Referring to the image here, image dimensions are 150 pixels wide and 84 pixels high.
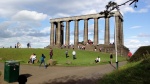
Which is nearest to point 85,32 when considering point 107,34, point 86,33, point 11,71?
point 86,33

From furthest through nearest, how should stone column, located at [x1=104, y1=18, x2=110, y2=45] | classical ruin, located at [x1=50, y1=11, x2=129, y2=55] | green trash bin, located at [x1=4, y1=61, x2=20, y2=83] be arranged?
stone column, located at [x1=104, y1=18, x2=110, y2=45], classical ruin, located at [x1=50, y1=11, x2=129, y2=55], green trash bin, located at [x1=4, y1=61, x2=20, y2=83]

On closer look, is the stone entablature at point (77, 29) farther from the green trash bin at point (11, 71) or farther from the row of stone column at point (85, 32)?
the green trash bin at point (11, 71)

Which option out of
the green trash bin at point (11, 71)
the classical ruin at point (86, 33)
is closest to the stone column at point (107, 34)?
the classical ruin at point (86, 33)

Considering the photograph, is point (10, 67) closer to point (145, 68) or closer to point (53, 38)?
point (145, 68)

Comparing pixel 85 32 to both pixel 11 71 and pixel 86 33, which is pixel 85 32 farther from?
pixel 11 71

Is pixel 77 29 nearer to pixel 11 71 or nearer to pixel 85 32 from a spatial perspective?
pixel 85 32

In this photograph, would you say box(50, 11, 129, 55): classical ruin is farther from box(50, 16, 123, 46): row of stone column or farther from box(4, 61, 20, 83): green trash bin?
box(4, 61, 20, 83): green trash bin

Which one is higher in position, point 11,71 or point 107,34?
point 107,34

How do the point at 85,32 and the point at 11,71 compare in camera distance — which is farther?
the point at 85,32

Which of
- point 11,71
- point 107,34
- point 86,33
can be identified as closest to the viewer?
point 11,71

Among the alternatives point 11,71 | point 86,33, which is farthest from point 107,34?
point 11,71

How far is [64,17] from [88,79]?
199 ft

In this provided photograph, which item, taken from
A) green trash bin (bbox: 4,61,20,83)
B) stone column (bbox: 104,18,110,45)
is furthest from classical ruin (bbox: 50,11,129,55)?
green trash bin (bbox: 4,61,20,83)

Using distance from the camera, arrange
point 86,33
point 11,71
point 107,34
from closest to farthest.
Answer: point 11,71
point 107,34
point 86,33
